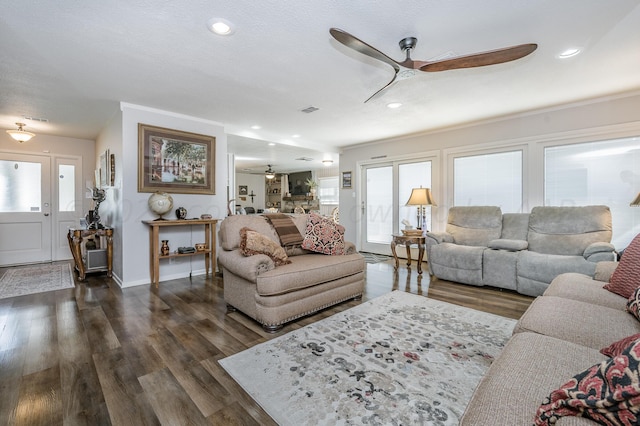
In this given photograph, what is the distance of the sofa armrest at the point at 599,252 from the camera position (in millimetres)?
2947

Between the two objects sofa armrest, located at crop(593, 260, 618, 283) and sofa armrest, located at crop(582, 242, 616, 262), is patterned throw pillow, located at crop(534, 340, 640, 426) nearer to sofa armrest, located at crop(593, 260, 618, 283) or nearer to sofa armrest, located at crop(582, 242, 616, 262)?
sofa armrest, located at crop(593, 260, 618, 283)

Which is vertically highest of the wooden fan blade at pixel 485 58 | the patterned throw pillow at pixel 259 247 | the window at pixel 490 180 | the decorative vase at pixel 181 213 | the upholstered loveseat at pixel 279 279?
the wooden fan blade at pixel 485 58

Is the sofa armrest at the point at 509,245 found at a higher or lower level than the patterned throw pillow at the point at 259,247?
lower

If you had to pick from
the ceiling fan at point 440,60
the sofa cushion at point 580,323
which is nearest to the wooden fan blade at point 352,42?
the ceiling fan at point 440,60

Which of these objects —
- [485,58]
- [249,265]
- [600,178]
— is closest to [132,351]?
[249,265]

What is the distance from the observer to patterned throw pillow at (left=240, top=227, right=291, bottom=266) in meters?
2.66

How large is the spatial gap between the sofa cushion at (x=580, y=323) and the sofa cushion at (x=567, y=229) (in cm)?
233

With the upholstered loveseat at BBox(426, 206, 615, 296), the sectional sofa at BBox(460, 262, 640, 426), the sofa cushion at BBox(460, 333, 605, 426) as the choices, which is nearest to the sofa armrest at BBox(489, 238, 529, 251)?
the upholstered loveseat at BBox(426, 206, 615, 296)

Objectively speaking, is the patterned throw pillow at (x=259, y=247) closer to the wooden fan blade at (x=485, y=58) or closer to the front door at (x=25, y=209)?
the wooden fan blade at (x=485, y=58)

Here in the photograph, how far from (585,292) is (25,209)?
7.93 meters

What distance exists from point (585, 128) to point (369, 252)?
4.06 meters

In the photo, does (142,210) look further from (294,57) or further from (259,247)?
(294,57)

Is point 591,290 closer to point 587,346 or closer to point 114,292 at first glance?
point 587,346

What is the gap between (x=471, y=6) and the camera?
1913 millimetres
